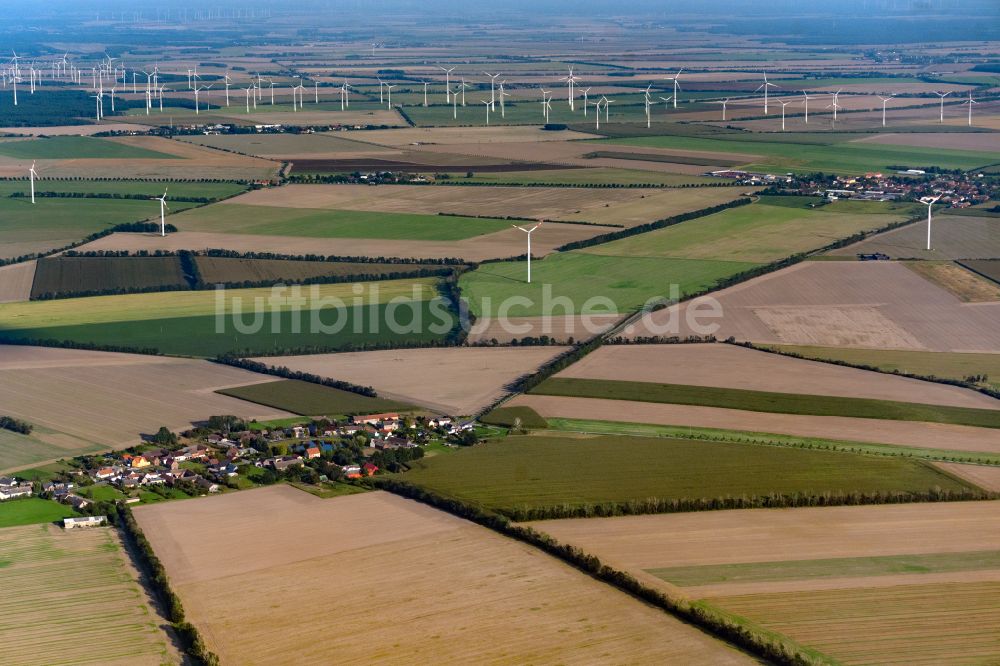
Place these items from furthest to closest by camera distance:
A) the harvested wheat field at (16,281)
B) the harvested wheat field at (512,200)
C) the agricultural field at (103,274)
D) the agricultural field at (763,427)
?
the harvested wheat field at (512,200)
the agricultural field at (103,274)
the harvested wheat field at (16,281)
the agricultural field at (763,427)

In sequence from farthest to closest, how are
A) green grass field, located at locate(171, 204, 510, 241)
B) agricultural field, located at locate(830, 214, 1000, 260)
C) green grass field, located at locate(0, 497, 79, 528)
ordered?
green grass field, located at locate(171, 204, 510, 241), agricultural field, located at locate(830, 214, 1000, 260), green grass field, located at locate(0, 497, 79, 528)

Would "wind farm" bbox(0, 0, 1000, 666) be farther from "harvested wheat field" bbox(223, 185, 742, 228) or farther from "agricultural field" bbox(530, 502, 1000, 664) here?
"harvested wheat field" bbox(223, 185, 742, 228)

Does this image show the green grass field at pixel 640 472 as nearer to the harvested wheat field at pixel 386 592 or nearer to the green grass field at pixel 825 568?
the harvested wheat field at pixel 386 592

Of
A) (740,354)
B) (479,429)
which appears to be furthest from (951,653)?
(740,354)

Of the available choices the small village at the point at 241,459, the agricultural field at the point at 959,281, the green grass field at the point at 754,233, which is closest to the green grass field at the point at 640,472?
the small village at the point at 241,459

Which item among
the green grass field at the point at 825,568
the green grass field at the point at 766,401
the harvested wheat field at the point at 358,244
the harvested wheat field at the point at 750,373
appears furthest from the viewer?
the harvested wheat field at the point at 358,244

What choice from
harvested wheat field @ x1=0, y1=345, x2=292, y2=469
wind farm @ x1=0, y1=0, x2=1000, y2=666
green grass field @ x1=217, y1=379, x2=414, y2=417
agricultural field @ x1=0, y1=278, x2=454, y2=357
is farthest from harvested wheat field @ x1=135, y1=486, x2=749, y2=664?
agricultural field @ x1=0, y1=278, x2=454, y2=357

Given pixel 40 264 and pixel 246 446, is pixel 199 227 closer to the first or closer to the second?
pixel 40 264
